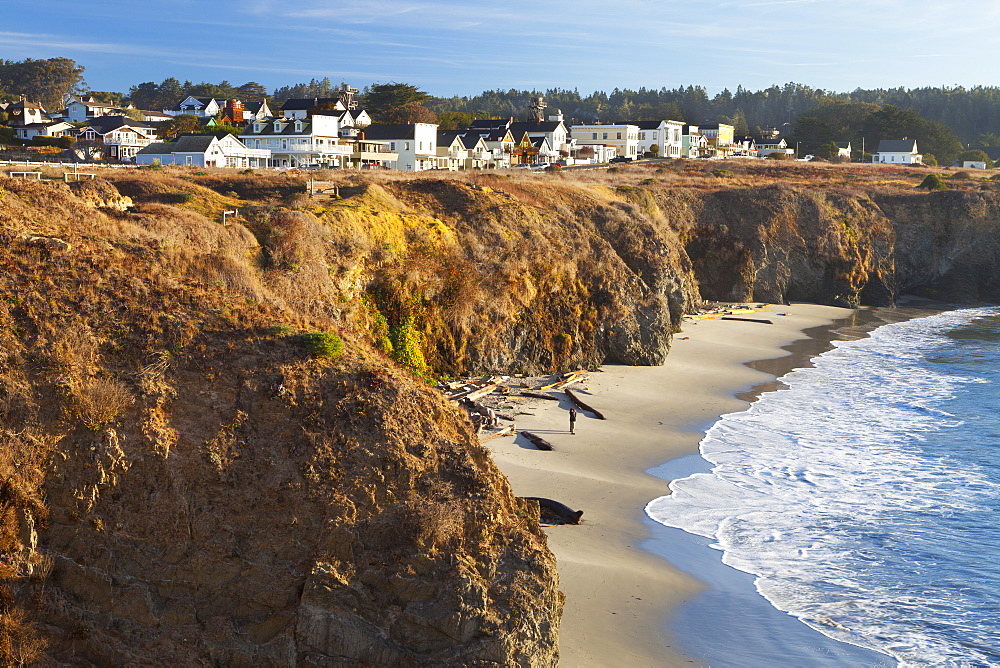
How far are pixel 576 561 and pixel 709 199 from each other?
43524mm

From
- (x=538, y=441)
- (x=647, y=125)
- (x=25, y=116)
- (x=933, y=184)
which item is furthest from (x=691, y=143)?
(x=538, y=441)

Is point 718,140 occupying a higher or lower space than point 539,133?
higher

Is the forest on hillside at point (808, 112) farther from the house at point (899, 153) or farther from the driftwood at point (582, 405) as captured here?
the driftwood at point (582, 405)

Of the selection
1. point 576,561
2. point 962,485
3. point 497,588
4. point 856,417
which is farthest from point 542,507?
point 856,417

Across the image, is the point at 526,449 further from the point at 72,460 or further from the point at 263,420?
the point at 72,460

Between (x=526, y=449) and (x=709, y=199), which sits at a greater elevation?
(x=709, y=199)

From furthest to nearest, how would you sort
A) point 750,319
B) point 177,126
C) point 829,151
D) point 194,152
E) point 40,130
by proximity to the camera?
point 829,151 < point 177,126 < point 40,130 < point 194,152 < point 750,319

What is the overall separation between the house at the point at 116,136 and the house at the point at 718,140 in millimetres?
79913

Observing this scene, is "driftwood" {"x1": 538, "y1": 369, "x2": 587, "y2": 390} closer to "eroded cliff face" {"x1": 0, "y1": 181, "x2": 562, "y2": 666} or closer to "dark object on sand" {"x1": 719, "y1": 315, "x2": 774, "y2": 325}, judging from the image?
"eroded cliff face" {"x1": 0, "y1": 181, "x2": 562, "y2": 666}

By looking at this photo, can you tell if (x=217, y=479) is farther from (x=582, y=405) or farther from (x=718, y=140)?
(x=718, y=140)

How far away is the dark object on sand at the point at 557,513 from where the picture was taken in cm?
1698

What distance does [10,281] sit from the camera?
14.7 m

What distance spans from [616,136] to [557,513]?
102425 mm

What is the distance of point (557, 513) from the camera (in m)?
17.1
